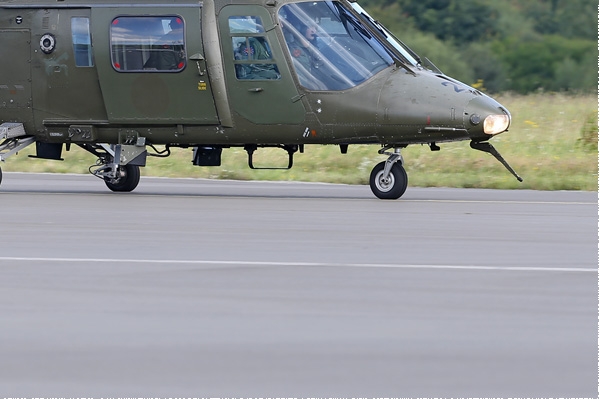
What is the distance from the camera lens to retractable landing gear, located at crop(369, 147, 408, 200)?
16.8 m

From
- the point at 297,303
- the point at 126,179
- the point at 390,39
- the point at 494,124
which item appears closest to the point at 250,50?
the point at 390,39

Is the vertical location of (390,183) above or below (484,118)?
below

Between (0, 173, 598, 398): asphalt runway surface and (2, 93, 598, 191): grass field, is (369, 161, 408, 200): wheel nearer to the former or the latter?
(0, 173, 598, 398): asphalt runway surface

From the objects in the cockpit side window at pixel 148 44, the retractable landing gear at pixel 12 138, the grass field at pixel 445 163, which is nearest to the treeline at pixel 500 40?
the grass field at pixel 445 163

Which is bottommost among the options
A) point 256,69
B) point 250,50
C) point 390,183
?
point 390,183

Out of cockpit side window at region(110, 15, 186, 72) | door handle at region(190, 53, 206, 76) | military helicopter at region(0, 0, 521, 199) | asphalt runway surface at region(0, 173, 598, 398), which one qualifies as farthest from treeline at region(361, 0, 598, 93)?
asphalt runway surface at region(0, 173, 598, 398)

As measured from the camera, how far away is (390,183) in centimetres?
1692

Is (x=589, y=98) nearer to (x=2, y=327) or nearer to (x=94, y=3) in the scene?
(x=94, y=3)

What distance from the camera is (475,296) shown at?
8.86 meters

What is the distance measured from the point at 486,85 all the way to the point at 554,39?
216 inches

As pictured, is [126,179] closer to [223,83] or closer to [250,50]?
[223,83]

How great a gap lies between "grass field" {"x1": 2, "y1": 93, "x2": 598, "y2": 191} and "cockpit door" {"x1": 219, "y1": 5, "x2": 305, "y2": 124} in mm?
3929

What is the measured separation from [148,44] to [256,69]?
4.66 feet

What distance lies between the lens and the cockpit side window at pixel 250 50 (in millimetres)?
16609
